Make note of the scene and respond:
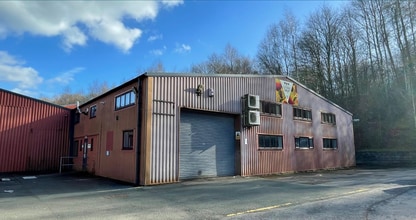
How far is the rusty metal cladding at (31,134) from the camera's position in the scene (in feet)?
64.4

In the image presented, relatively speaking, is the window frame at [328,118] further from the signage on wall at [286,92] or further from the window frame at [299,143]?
the signage on wall at [286,92]

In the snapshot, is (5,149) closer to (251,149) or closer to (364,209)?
(251,149)

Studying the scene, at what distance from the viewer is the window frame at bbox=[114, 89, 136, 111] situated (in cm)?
1378

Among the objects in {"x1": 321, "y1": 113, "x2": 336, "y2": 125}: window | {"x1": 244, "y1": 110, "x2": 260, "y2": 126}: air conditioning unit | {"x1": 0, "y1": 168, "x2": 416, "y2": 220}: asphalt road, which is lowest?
{"x1": 0, "y1": 168, "x2": 416, "y2": 220}: asphalt road

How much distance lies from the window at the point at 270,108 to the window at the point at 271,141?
1432 mm

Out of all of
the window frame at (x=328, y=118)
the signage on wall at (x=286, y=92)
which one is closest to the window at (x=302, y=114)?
the signage on wall at (x=286, y=92)

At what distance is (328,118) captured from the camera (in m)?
23.6

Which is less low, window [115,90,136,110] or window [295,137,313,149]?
window [115,90,136,110]

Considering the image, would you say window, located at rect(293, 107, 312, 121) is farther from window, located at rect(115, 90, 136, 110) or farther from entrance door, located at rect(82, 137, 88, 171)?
entrance door, located at rect(82, 137, 88, 171)

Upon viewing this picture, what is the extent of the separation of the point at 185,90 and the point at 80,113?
10.8m

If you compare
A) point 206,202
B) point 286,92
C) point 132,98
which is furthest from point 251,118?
point 206,202

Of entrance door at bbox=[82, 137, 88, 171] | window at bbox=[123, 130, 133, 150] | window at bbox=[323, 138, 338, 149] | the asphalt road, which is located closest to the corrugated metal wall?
window at bbox=[323, 138, 338, 149]

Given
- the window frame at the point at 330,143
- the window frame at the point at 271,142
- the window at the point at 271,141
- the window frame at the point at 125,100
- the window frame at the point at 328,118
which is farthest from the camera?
the window frame at the point at 328,118

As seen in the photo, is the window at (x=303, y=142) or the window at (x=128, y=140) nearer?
the window at (x=128, y=140)
